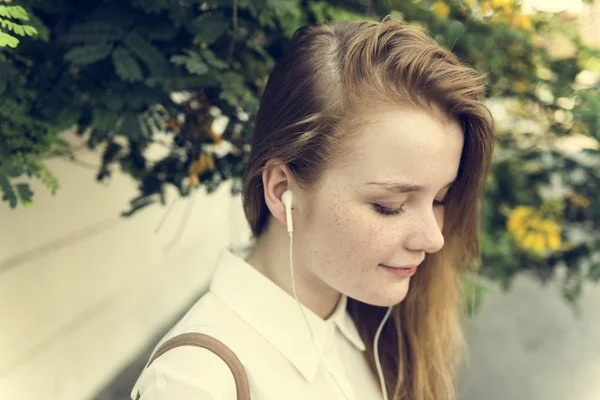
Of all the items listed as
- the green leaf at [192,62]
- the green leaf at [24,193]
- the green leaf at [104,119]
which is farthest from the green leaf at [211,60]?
the green leaf at [24,193]

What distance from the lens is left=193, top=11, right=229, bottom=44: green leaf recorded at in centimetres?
146

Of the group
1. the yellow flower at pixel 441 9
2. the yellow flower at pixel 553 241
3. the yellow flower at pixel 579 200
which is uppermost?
the yellow flower at pixel 441 9

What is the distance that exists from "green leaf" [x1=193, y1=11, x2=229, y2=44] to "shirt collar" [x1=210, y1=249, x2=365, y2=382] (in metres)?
0.56

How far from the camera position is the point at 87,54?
54.9 inches

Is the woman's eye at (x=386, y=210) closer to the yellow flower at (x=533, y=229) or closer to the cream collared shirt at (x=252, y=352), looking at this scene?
the cream collared shirt at (x=252, y=352)

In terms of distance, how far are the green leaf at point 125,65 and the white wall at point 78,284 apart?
1.73 ft

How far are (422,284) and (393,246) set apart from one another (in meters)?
0.42

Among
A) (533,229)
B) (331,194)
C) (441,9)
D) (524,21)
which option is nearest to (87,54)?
(331,194)

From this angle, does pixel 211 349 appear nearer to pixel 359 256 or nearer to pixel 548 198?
pixel 359 256

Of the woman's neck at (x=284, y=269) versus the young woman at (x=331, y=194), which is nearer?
the young woman at (x=331, y=194)

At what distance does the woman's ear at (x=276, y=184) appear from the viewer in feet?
4.07

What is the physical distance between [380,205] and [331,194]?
0.34 ft

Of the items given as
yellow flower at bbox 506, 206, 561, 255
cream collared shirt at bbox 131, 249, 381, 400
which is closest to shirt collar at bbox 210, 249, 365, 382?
cream collared shirt at bbox 131, 249, 381, 400

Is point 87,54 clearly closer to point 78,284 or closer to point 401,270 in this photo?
point 401,270
